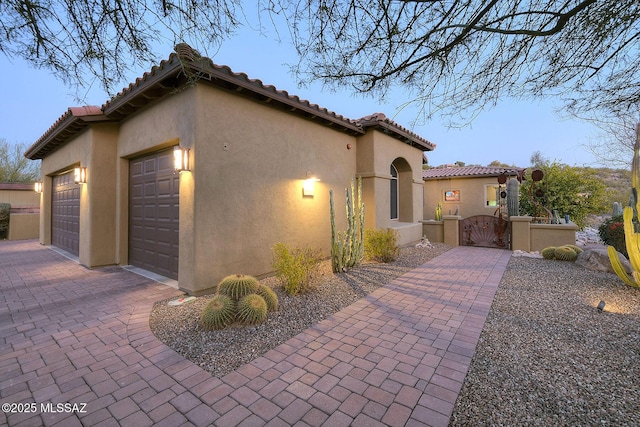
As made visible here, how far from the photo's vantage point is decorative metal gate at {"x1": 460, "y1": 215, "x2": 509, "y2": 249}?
10.2 m

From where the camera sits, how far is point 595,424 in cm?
209

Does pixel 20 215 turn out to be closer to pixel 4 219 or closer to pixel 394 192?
pixel 4 219

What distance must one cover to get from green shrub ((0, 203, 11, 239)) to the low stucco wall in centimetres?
24

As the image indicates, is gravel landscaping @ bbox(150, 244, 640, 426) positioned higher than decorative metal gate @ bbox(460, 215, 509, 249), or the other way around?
decorative metal gate @ bbox(460, 215, 509, 249)

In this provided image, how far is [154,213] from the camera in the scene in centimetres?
646

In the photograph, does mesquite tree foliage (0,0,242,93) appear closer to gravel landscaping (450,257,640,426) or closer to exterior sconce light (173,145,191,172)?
exterior sconce light (173,145,191,172)

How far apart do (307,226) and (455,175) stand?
42.7ft

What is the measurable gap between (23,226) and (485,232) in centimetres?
2165

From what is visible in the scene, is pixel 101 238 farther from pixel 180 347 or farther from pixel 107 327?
pixel 180 347

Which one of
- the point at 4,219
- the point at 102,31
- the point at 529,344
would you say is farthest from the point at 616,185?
the point at 4,219

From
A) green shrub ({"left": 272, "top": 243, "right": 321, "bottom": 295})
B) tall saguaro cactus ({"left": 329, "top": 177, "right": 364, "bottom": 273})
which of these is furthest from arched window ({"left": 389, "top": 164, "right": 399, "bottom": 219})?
green shrub ({"left": 272, "top": 243, "right": 321, "bottom": 295})

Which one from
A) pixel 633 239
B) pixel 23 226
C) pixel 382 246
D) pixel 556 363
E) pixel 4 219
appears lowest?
pixel 556 363

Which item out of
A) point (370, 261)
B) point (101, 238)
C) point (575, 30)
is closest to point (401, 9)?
point (575, 30)

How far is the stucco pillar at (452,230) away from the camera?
36.4 feet
